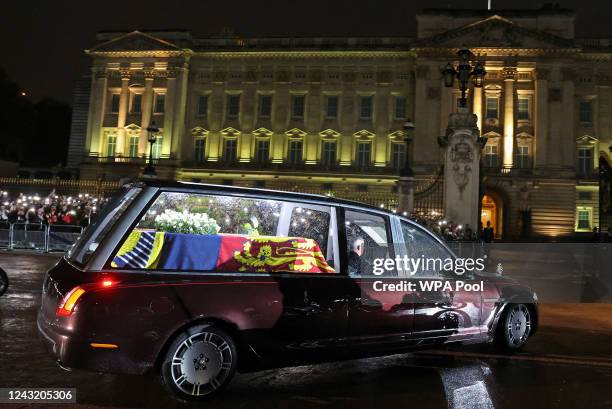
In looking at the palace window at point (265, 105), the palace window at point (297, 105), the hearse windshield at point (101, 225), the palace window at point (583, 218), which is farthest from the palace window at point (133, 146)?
the hearse windshield at point (101, 225)

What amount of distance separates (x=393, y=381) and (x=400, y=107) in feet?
152

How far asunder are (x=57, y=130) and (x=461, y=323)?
256 ft

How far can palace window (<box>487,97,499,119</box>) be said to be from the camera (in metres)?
47.1

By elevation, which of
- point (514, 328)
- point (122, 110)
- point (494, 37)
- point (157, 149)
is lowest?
point (514, 328)

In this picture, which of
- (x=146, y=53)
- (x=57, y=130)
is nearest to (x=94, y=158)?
(x=146, y=53)

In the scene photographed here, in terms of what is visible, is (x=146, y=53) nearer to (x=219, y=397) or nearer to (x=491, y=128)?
(x=491, y=128)

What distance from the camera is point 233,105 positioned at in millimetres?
52719

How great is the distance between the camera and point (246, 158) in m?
51.8

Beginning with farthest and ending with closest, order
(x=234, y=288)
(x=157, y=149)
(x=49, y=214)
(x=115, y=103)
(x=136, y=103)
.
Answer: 1. (x=115, y=103)
2. (x=136, y=103)
3. (x=157, y=149)
4. (x=49, y=214)
5. (x=234, y=288)

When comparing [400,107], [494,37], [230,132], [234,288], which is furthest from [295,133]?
[234,288]

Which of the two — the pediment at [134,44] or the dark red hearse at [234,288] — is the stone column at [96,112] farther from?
the dark red hearse at [234,288]

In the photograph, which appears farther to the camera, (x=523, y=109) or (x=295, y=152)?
(x=295, y=152)

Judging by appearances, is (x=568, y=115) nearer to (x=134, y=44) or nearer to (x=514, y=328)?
(x=134, y=44)

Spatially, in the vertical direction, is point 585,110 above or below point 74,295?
above
